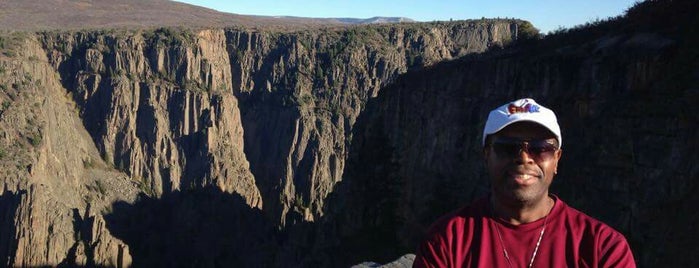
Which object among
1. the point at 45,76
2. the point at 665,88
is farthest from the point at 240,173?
the point at 665,88

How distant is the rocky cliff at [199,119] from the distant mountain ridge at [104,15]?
1117 cm

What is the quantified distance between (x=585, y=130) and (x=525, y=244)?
58.3 feet

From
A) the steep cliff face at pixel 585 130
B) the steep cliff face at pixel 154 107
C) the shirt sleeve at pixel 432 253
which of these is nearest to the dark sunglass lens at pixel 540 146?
the shirt sleeve at pixel 432 253

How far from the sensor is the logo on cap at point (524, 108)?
4648mm

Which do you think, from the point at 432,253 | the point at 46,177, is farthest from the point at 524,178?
the point at 46,177

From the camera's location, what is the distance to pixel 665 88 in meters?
19.5

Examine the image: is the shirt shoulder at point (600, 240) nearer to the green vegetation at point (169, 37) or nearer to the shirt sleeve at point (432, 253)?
the shirt sleeve at point (432, 253)

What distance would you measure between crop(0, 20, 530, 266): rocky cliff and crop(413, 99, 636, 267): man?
5542 centimetres

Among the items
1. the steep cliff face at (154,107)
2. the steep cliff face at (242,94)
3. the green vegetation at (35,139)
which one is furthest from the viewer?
the steep cliff face at (242,94)

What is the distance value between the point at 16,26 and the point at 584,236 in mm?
96282

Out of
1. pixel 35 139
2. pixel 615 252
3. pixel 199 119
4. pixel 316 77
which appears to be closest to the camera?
pixel 615 252

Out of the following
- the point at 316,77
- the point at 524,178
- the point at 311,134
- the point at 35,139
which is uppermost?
the point at 524,178

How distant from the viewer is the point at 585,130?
21.7 metres

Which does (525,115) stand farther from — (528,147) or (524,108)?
(528,147)
